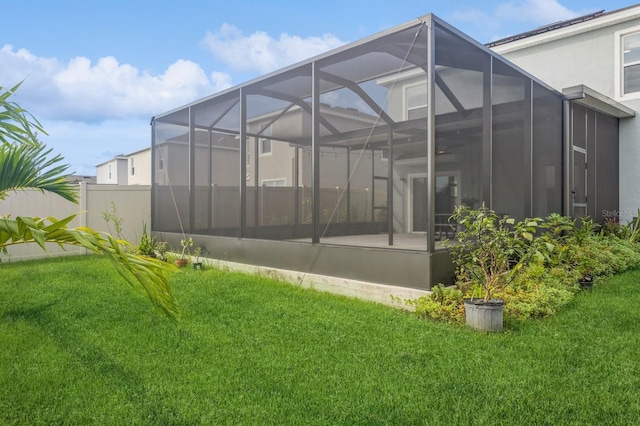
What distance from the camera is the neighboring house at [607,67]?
933 cm

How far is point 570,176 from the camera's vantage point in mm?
7910

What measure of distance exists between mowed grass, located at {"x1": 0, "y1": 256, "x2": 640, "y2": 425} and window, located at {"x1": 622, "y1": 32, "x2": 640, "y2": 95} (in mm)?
6528

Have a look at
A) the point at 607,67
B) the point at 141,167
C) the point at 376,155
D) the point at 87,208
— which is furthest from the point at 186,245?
the point at 141,167

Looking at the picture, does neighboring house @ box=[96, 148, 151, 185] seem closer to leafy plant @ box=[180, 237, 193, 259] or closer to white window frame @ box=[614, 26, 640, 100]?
leafy plant @ box=[180, 237, 193, 259]

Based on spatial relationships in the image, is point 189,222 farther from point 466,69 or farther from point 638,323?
point 638,323

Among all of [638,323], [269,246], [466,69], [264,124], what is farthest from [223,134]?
[638,323]

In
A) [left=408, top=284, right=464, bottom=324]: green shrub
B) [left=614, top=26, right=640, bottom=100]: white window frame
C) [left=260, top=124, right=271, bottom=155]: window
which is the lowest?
[left=408, top=284, right=464, bottom=324]: green shrub

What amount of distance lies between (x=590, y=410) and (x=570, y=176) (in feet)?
21.3

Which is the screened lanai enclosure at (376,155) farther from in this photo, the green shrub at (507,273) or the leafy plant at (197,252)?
the green shrub at (507,273)

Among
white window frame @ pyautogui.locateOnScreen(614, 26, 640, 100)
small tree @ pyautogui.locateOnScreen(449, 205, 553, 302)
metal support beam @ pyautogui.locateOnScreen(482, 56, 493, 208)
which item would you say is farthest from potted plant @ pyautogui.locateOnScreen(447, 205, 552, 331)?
white window frame @ pyautogui.locateOnScreen(614, 26, 640, 100)

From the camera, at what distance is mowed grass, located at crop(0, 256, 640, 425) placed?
7.98 feet

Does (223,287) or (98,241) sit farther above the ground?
(98,241)

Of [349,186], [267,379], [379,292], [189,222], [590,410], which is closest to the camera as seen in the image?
[590,410]

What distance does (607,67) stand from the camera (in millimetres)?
9719
